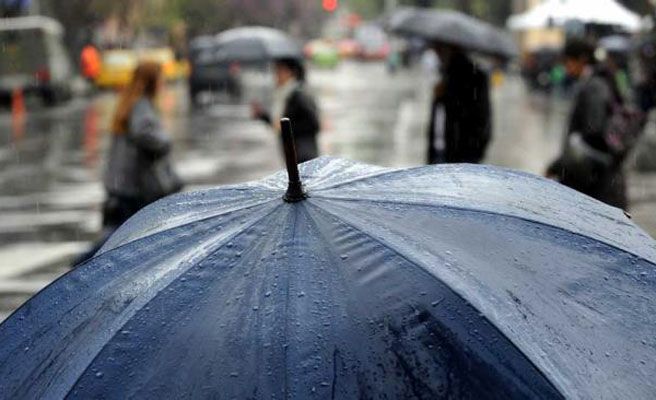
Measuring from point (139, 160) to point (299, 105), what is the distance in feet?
4.55

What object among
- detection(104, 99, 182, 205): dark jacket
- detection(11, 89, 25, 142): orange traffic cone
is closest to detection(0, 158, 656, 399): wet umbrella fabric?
detection(104, 99, 182, 205): dark jacket

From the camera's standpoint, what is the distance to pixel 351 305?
7.06ft

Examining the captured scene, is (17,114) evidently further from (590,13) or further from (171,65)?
(590,13)

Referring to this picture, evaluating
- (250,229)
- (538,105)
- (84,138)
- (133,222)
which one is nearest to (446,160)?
(133,222)

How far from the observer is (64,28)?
44.8 meters

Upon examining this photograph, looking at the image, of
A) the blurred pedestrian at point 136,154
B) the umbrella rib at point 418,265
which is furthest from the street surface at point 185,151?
the umbrella rib at point 418,265

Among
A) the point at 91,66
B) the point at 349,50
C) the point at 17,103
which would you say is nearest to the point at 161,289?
the point at 17,103

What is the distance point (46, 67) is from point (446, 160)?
26933 mm

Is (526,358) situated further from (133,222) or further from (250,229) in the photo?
(133,222)

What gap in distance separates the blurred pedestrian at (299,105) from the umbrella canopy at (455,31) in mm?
771

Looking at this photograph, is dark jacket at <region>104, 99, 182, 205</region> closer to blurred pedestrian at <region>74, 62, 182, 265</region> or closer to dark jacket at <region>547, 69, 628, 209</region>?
blurred pedestrian at <region>74, 62, 182, 265</region>

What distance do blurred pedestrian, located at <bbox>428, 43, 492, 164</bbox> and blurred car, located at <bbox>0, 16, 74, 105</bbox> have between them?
2629cm

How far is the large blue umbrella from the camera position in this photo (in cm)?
210

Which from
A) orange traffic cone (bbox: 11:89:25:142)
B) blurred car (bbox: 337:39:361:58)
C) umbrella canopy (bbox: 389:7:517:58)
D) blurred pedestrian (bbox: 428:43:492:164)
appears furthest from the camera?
blurred car (bbox: 337:39:361:58)
